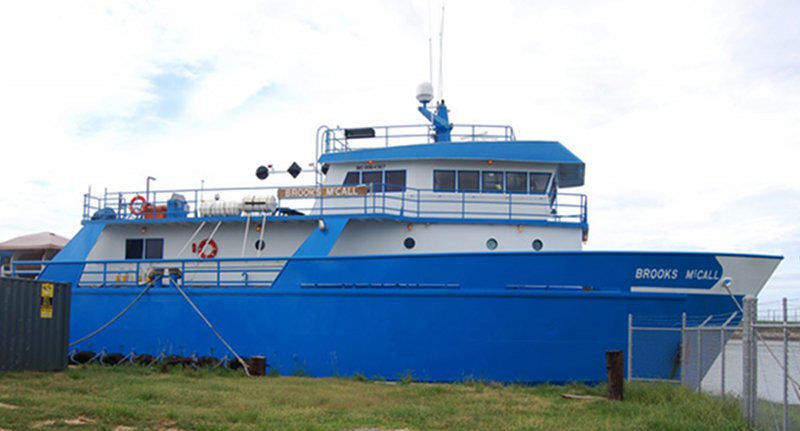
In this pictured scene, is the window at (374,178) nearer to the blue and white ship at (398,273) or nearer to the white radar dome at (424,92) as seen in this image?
the blue and white ship at (398,273)

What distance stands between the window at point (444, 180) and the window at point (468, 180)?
0.15m

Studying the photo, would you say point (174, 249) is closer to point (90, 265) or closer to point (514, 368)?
point (90, 265)

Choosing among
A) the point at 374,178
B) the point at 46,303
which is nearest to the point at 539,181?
the point at 374,178

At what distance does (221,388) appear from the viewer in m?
12.5

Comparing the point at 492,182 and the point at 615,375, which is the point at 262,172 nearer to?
the point at 492,182

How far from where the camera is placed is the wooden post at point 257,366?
579 inches

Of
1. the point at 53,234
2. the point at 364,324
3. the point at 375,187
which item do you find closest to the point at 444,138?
the point at 375,187

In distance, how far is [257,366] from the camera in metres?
14.7

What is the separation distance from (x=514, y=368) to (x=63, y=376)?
340 inches

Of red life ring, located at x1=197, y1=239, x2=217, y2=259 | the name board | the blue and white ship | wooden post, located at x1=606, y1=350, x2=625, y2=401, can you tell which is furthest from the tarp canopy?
wooden post, located at x1=606, y1=350, x2=625, y2=401

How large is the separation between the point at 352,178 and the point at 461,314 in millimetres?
5275

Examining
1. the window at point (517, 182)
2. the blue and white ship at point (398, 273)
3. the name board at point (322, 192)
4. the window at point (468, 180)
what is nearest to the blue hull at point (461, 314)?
the blue and white ship at point (398, 273)

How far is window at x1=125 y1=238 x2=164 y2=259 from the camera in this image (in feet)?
62.1

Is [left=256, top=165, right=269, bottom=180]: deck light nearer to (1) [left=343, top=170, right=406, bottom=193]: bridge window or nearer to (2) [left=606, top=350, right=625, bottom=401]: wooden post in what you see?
(1) [left=343, top=170, right=406, bottom=193]: bridge window
